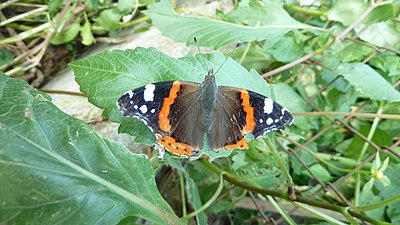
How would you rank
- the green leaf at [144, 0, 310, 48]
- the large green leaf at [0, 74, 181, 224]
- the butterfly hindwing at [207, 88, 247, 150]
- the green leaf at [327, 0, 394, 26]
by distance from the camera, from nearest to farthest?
the large green leaf at [0, 74, 181, 224] → the butterfly hindwing at [207, 88, 247, 150] → the green leaf at [144, 0, 310, 48] → the green leaf at [327, 0, 394, 26]

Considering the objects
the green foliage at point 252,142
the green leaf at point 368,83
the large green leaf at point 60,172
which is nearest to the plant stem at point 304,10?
the green foliage at point 252,142

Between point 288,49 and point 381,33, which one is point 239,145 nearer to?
point 288,49

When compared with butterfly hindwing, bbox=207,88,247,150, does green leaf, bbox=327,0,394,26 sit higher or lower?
higher

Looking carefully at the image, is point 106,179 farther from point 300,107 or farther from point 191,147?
point 300,107

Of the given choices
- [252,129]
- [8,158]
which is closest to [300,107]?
[252,129]

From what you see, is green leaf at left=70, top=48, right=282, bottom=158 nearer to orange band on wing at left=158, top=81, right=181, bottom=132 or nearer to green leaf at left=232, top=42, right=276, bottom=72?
orange band on wing at left=158, top=81, right=181, bottom=132

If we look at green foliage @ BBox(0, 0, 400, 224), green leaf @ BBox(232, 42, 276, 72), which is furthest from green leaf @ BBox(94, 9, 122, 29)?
green leaf @ BBox(232, 42, 276, 72)

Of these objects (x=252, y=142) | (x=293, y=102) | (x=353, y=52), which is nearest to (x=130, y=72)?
(x=252, y=142)
